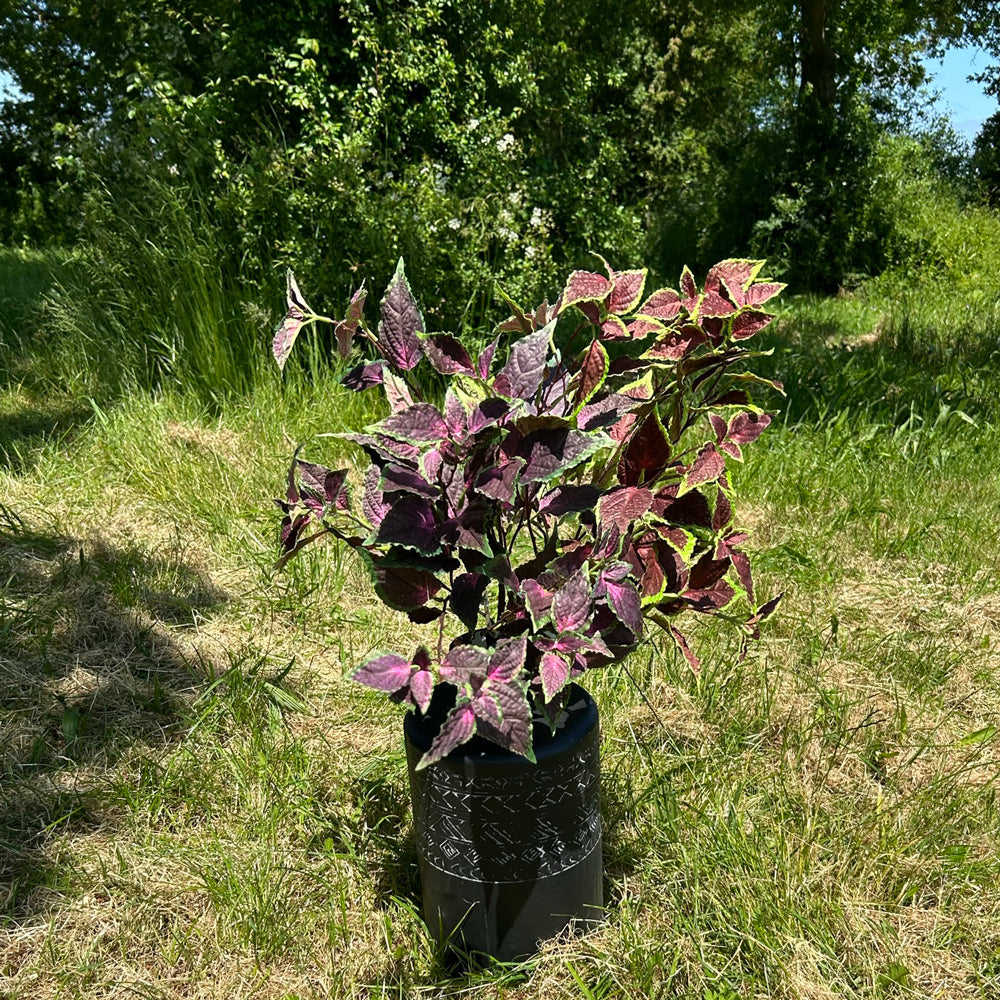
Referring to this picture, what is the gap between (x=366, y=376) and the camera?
5.06 feet

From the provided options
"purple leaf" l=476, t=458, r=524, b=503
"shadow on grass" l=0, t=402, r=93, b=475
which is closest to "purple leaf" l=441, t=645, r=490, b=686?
"purple leaf" l=476, t=458, r=524, b=503

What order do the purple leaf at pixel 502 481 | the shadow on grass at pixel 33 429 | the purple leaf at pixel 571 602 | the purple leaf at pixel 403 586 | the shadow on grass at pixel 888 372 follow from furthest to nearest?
the shadow on grass at pixel 888 372 < the shadow on grass at pixel 33 429 < the purple leaf at pixel 403 586 < the purple leaf at pixel 571 602 < the purple leaf at pixel 502 481

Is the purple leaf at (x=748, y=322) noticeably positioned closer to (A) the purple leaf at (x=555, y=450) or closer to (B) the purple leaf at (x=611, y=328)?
(B) the purple leaf at (x=611, y=328)

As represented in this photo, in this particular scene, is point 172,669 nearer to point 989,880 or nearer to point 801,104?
point 989,880

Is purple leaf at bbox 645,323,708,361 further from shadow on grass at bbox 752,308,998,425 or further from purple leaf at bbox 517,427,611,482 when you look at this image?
shadow on grass at bbox 752,308,998,425

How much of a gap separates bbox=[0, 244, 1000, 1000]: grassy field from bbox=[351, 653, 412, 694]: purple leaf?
0.63 meters

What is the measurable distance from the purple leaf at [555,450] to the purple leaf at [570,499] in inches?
4.0

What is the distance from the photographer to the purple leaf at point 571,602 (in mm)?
1433

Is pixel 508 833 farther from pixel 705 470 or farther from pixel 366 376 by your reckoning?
pixel 366 376

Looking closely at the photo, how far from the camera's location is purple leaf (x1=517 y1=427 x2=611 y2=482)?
1338mm

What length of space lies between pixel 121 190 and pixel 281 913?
3884 millimetres

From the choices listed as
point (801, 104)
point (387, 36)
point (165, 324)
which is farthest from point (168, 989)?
point (801, 104)

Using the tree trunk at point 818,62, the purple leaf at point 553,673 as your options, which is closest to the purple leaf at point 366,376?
the purple leaf at point 553,673

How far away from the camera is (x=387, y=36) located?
4660 millimetres
